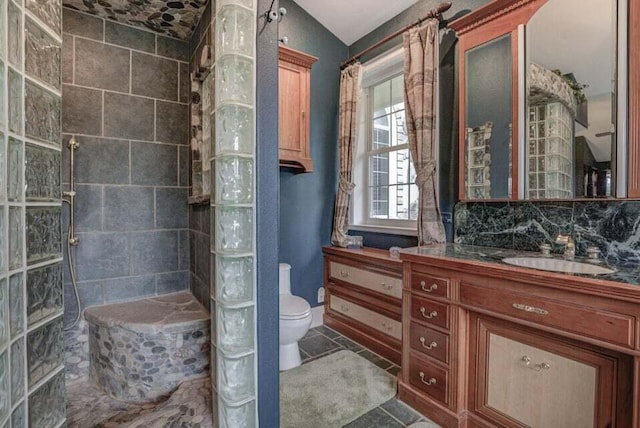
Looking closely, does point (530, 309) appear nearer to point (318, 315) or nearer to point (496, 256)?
point (496, 256)

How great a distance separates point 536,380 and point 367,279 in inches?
52.5

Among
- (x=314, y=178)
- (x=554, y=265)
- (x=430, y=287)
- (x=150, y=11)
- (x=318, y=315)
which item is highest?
(x=150, y=11)

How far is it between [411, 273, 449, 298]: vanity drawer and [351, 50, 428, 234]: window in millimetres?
863

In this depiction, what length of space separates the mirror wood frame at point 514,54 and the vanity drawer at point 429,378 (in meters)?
1.06

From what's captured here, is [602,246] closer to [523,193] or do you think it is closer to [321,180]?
[523,193]

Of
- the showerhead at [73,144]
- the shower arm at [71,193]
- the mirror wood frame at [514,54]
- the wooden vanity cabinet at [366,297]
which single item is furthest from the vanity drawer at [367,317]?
the showerhead at [73,144]

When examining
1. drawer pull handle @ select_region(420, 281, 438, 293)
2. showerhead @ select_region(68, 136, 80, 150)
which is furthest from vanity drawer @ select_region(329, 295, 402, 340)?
showerhead @ select_region(68, 136, 80, 150)

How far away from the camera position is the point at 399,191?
→ 283 centimetres

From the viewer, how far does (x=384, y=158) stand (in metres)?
3.00

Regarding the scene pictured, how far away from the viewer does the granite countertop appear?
3.71 ft

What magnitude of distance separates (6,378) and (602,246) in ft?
7.40

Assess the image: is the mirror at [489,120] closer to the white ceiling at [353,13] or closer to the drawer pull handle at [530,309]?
the drawer pull handle at [530,309]

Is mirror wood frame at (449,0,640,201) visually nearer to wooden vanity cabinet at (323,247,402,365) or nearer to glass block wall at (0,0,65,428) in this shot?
wooden vanity cabinet at (323,247,402,365)

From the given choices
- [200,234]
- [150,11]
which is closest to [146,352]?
[200,234]
